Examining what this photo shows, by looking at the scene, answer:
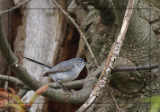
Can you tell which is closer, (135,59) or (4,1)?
(135,59)

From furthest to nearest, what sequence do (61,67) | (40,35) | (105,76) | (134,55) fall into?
(40,35) → (61,67) → (134,55) → (105,76)

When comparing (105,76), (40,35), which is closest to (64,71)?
(40,35)

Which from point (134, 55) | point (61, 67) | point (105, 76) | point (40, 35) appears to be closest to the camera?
point (105, 76)

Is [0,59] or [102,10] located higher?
[102,10]

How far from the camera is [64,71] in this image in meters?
2.95

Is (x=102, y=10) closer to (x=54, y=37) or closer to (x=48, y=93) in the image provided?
(x=48, y=93)

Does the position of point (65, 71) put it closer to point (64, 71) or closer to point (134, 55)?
point (64, 71)

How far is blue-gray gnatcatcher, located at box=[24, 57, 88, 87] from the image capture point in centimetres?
287

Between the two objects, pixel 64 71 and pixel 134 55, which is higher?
pixel 134 55

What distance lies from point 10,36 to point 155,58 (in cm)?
249

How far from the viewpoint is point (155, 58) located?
248cm

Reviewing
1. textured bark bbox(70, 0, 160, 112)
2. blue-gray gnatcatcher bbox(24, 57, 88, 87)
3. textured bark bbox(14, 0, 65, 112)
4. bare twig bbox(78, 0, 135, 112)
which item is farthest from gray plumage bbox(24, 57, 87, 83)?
bare twig bbox(78, 0, 135, 112)

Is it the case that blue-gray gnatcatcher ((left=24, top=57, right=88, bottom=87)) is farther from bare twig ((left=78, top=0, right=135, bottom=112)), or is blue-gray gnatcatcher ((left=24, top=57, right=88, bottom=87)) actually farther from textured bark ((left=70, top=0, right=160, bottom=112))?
bare twig ((left=78, top=0, right=135, bottom=112))

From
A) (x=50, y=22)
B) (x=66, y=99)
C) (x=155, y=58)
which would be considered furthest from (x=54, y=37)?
(x=66, y=99)
